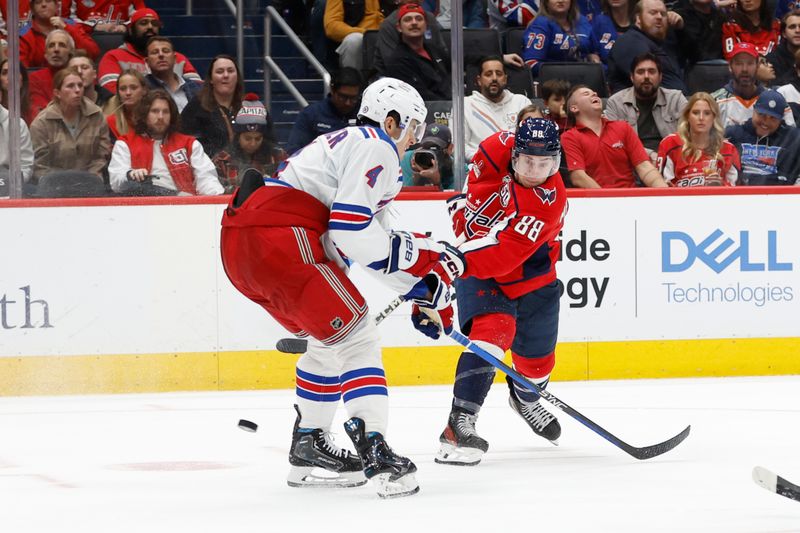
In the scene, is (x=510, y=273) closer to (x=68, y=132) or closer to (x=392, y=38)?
(x=392, y=38)

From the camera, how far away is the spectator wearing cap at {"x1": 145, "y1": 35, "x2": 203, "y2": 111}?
578cm

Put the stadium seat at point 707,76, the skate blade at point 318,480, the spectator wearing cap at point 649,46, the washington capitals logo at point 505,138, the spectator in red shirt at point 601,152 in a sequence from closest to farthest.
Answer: the skate blade at point 318,480 → the washington capitals logo at point 505,138 → the spectator in red shirt at point 601,152 → the stadium seat at point 707,76 → the spectator wearing cap at point 649,46

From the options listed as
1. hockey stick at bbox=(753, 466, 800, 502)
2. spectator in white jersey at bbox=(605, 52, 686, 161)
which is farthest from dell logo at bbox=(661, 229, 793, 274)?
hockey stick at bbox=(753, 466, 800, 502)

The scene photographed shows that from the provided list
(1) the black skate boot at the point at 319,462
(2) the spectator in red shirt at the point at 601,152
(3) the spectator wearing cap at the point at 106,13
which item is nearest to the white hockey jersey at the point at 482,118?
Result: (2) the spectator in red shirt at the point at 601,152

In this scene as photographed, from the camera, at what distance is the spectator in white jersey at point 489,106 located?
6078 millimetres

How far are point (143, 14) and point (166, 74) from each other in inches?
12.8

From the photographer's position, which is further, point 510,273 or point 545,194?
point 510,273

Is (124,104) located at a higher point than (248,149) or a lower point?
higher

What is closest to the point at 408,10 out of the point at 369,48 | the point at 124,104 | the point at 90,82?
the point at 369,48

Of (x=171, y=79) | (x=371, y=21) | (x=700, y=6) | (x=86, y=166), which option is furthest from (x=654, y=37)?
(x=86, y=166)

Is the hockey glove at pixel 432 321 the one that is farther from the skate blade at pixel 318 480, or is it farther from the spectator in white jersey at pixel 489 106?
the spectator in white jersey at pixel 489 106

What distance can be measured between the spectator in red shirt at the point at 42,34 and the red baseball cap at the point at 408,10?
57.7 inches

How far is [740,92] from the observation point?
6.45m

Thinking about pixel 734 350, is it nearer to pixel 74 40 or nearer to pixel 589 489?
pixel 589 489
